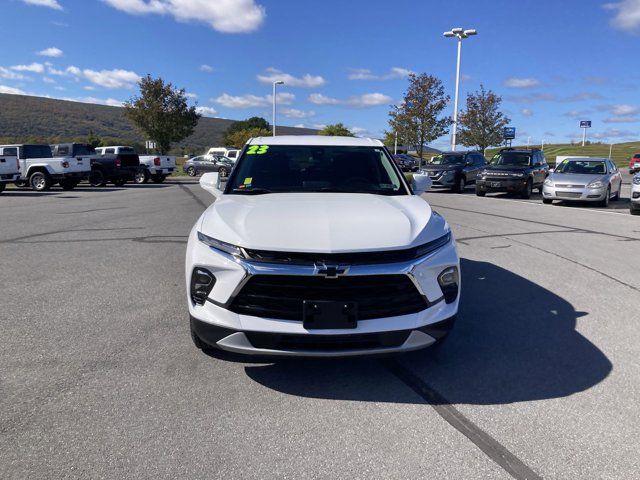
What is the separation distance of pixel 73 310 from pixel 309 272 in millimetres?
3038

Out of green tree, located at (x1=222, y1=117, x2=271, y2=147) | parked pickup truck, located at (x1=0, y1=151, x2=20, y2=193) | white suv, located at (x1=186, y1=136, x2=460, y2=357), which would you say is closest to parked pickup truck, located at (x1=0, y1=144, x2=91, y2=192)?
parked pickup truck, located at (x1=0, y1=151, x2=20, y2=193)

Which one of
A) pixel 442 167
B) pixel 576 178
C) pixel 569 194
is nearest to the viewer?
pixel 569 194

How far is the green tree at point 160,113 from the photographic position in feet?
137

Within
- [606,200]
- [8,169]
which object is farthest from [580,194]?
[8,169]

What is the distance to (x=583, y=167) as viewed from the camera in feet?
54.5

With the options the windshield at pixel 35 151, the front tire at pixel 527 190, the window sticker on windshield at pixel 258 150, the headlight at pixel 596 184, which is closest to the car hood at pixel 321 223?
the window sticker on windshield at pixel 258 150

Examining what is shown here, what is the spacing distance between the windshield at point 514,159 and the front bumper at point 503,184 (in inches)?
48.9

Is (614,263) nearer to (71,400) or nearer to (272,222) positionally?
(272,222)

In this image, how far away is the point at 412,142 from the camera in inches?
1629

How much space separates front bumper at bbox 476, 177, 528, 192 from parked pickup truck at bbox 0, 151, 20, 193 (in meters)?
18.8

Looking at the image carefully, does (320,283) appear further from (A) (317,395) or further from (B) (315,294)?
(A) (317,395)

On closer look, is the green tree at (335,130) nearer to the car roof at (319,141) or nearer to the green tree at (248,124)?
the green tree at (248,124)

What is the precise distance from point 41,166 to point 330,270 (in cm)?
2206

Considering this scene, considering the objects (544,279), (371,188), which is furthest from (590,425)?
(544,279)
